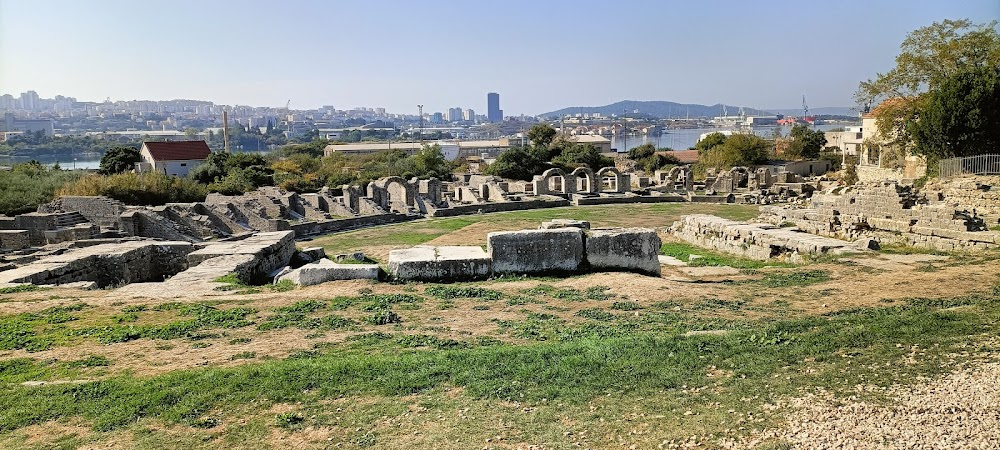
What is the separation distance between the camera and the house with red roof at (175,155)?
59125mm

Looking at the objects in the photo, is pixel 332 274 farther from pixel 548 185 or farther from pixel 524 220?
pixel 548 185

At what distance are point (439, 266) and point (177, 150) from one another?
57.9 metres

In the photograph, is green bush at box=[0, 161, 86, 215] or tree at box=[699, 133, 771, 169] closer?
green bush at box=[0, 161, 86, 215]

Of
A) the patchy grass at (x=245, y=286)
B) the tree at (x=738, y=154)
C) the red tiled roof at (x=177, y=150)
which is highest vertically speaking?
the red tiled roof at (x=177, y=150)

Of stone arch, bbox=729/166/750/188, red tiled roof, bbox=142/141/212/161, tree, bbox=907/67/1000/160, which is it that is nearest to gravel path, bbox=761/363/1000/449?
tree, bbox=907/67/1000/160

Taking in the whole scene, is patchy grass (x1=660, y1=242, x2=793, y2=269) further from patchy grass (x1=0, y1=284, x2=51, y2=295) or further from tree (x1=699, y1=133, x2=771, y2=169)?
tree (x1=699, y1=133, x2=771, y2=169)

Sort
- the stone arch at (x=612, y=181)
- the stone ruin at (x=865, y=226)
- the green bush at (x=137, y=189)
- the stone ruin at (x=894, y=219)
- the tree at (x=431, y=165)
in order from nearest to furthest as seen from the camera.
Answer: the stone ruin at (x=865, y=226)
the stone ruin at (x=894, y=219)
the green bush at (x=137, y=189)
the stone arch at (x=612, y=181)
the tree at (x=431, y=165)

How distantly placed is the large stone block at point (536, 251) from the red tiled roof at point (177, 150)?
5493cm

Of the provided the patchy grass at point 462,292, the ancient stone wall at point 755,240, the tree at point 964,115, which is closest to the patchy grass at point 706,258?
the ancient stone wall at point 755,240

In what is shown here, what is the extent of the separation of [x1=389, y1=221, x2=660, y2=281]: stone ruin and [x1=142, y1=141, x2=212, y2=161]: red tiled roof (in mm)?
54499

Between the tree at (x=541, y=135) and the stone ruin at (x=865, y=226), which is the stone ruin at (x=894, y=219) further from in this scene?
the tree at (x=541, y=135)

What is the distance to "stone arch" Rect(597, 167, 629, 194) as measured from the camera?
4166cm

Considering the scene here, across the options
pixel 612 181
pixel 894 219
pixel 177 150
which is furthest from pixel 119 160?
pixel 894 219

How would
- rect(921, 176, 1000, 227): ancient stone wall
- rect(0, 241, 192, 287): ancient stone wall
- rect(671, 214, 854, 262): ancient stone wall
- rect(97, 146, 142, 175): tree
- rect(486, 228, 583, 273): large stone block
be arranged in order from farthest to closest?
rect(97, 146, 142, 175): tree < rect(921, 176, 1000, 227): ancient stone wall < rect(671, 214, 854, 262): ancient stone wall < rect(486, 228, 583, 273): large stone block < rect(0, 241, 192, 287): ancient stone wall
